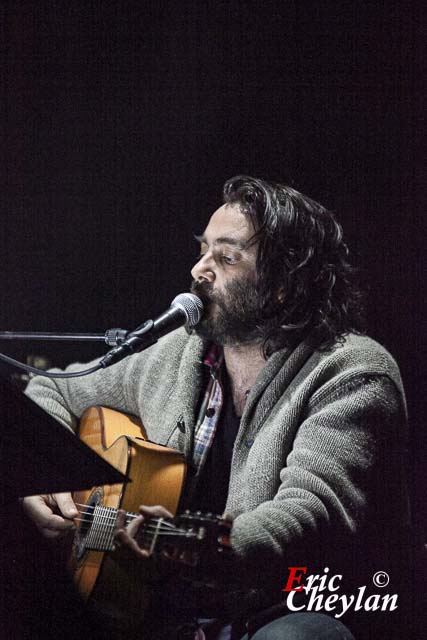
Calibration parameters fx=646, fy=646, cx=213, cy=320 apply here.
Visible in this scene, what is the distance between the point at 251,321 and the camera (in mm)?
1978

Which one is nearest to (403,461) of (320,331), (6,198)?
(320,331)

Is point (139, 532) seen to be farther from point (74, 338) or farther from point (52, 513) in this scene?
point (74, 338)

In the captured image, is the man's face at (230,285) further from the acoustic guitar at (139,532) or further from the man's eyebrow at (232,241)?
the acoustic guitar at (139,532)

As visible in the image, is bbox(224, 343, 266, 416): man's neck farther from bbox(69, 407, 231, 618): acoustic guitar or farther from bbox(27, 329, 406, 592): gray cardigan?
bbox(69, 407, 231, 618): acoustic guitar

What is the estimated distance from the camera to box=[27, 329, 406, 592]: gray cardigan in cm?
161

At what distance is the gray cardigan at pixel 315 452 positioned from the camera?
1.61 m

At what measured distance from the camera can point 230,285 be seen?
197 cm

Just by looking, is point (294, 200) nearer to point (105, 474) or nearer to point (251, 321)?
point (251, 321)

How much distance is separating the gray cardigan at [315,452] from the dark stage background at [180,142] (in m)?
0.19

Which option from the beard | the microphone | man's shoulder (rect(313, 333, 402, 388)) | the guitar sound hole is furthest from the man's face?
the guitar sound hole

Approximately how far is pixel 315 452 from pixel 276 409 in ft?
0.62

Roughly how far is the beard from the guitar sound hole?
577mm

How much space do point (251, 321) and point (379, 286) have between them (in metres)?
0.42

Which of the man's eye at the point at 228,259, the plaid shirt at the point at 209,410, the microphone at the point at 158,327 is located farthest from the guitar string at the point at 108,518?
the man's eye at the point at 228,259
